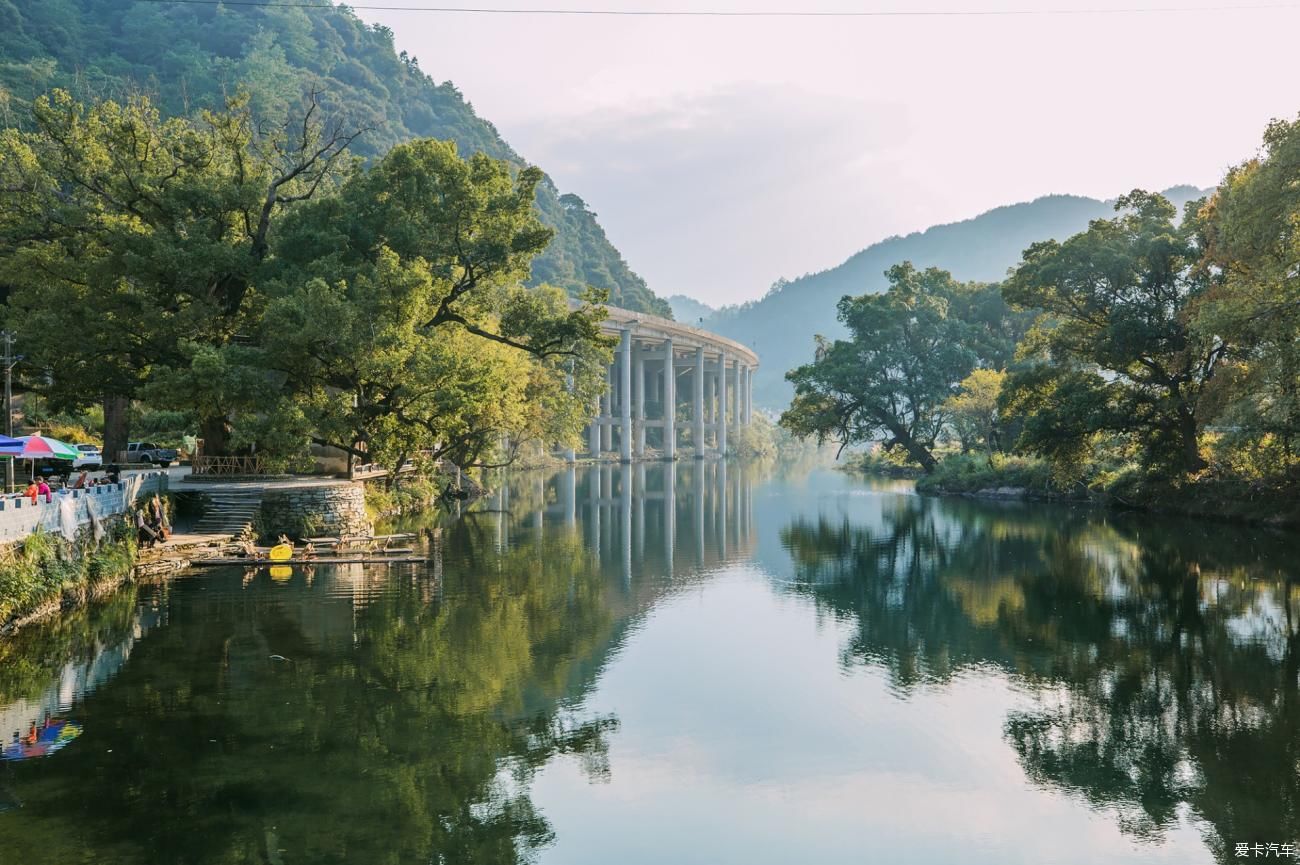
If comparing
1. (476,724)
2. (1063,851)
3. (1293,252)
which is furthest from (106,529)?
(1293,252)

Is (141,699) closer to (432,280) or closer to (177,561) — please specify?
(177,561)

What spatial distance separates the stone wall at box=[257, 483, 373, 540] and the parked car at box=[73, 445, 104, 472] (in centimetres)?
1127

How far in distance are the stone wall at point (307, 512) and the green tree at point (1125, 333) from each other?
29339mm

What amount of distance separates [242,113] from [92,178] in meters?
5.84

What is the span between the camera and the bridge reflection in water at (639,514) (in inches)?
1228

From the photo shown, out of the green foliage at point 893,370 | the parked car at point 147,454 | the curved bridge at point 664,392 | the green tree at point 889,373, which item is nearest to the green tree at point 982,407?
the green foliage at point 893,370

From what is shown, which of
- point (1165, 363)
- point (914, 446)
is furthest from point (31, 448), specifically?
point (914, 446)

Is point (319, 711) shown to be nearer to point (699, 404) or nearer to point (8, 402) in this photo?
point (8, 402)

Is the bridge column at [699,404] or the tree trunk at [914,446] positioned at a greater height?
the bridge column at [699,404]

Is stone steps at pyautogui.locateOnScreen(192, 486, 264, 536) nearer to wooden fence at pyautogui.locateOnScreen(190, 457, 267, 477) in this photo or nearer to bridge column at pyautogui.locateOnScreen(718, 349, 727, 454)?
wooden fence at pyautogui.locateOnScreen(190, 457, 267, 477)

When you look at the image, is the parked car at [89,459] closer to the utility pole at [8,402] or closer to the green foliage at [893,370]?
the utility pole at [8,402]

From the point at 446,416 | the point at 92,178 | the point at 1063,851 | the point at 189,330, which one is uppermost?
the point at 92,178

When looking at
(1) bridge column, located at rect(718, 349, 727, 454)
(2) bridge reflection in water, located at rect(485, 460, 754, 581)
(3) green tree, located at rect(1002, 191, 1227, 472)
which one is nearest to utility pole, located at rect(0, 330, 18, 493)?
(2) bridge reflection in water, located at rect(485, 460, 754, 581)

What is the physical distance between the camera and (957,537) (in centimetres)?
3528
